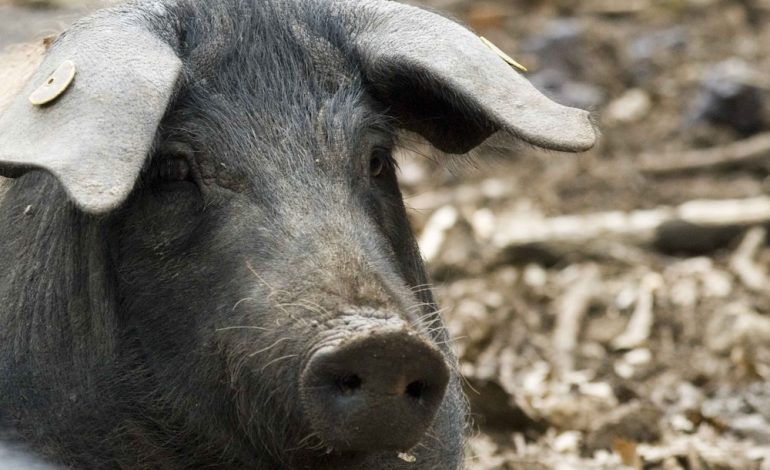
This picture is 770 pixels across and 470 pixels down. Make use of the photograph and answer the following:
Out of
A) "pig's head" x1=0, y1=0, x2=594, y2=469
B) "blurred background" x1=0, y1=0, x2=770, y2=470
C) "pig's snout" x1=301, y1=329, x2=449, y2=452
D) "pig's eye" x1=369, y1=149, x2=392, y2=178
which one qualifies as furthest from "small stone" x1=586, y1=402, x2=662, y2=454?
"pig's snout" x1=301, y1=329, x2=449, y2=452

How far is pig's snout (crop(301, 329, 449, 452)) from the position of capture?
3635 mm

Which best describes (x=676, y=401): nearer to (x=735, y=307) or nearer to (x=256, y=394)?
(x=735, y=307)

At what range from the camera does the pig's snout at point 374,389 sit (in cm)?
363

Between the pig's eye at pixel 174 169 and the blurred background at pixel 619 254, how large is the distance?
1.05 metres

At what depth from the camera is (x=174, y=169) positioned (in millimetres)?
4340

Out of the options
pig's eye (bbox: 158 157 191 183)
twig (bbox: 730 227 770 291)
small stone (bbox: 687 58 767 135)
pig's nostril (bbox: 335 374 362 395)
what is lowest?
small stone (bbox: 687 58 767 135)

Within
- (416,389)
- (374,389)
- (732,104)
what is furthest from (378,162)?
(732,104)

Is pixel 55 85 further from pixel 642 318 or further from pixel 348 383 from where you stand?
pixel 642 318

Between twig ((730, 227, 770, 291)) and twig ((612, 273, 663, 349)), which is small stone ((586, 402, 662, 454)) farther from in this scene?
twig ((730, 227, 770, 291))

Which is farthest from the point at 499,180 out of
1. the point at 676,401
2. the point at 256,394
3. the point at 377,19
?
the point at 256,394

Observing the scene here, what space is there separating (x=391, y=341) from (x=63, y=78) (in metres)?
1.13

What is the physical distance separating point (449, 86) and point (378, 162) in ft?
1.34

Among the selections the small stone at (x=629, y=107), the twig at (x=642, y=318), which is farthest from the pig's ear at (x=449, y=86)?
the small stone at (x=629, y=107)

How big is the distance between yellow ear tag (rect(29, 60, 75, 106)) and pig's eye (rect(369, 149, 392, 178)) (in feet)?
3.42
